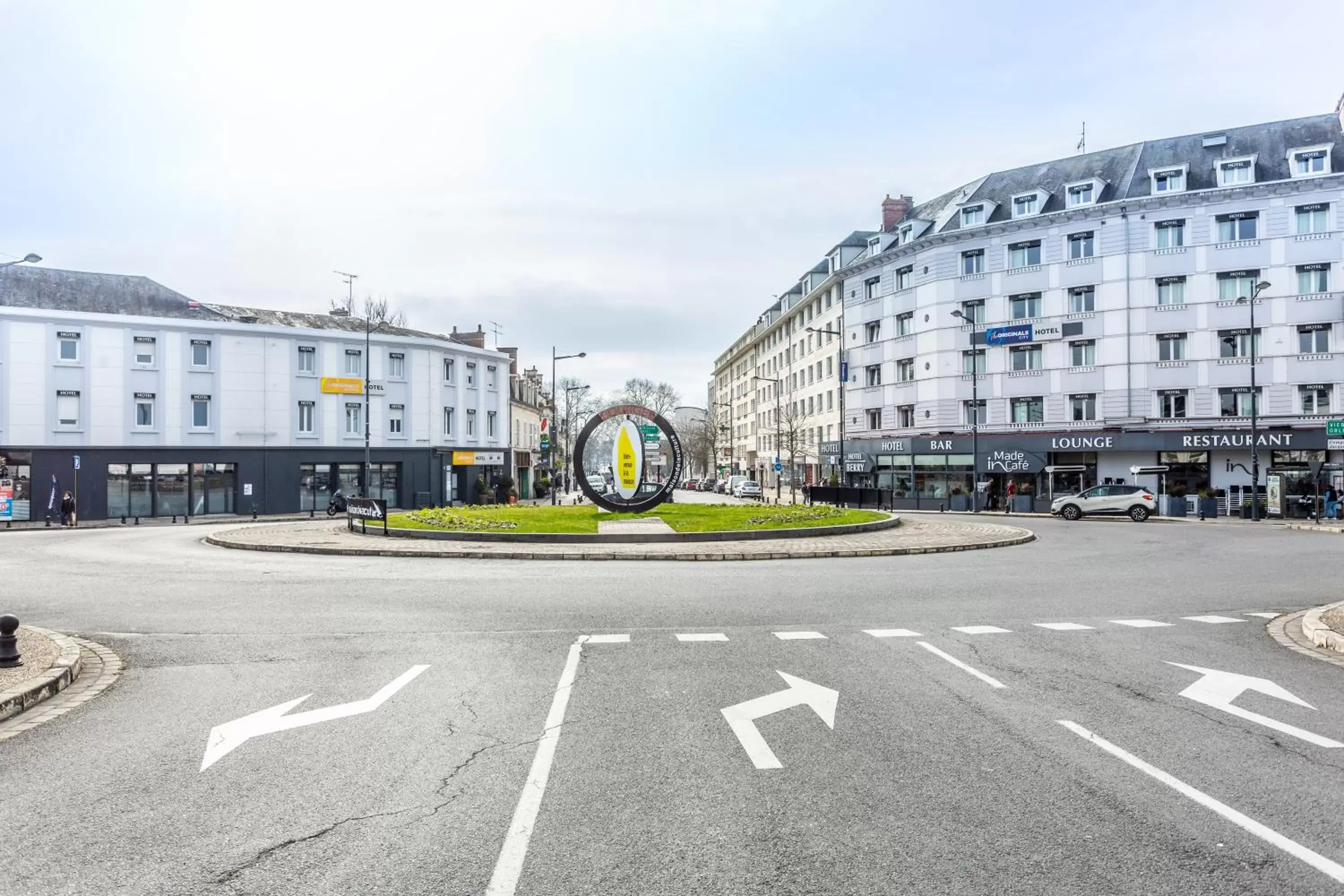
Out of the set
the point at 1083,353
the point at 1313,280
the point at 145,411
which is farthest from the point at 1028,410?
the point at 145,411

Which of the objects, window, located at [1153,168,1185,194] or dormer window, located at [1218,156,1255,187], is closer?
dormer window, located at [1218,156,1255,187]

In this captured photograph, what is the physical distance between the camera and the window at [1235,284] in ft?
143

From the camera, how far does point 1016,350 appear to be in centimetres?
4916

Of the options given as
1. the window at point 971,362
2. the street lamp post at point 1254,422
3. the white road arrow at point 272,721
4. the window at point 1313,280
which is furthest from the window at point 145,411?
the window at point 1313,280

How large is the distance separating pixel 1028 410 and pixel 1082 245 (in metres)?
9.22

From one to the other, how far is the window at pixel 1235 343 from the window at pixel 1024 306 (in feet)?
28.7

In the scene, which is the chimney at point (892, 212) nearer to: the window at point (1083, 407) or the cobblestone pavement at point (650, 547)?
the window at point (1083, 407)

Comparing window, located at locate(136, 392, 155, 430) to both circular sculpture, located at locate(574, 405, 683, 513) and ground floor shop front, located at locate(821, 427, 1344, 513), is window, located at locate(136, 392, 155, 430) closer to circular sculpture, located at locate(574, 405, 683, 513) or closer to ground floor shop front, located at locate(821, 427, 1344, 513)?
circular sculpture, located at locate(574, 405, 683, 513)

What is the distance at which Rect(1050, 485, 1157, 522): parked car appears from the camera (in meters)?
37.0

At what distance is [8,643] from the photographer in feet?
26.6

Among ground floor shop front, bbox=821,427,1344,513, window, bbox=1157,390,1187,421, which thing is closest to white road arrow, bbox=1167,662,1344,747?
ground floor shop front, bbox=821,427,1344,513

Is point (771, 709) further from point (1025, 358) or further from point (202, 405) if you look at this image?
point (1025, 358)

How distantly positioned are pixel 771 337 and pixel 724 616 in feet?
255

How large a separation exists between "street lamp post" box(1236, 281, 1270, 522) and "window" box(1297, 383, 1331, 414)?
187cm
